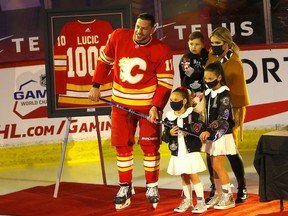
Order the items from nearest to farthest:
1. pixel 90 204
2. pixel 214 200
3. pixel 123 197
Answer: pixel 214 200 < pixel 123 197 < pixel 90 204

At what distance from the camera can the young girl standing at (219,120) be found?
20.1ft

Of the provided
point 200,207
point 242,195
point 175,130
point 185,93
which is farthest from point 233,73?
point 200,207

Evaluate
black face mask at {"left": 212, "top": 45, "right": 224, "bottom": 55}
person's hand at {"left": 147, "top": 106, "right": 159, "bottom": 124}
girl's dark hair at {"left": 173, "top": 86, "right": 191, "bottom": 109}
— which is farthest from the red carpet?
black face mask at {"left": 212, "top": 45, "right": 224, "bottom": 55}

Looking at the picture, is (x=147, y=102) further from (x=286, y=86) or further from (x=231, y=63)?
(x=286, y=86)

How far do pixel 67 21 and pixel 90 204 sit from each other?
5.40 ft

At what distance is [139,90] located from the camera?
6.45 meters

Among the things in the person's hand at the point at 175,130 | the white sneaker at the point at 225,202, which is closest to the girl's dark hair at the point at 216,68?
the person's hand at the point at 175,130

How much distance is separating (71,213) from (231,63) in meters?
1.74

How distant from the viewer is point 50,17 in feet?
23.8

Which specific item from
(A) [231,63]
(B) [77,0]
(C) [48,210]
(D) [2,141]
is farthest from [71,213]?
(B) [77,0]

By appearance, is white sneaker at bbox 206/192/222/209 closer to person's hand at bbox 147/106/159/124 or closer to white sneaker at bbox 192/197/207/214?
white sneaker at bbox 192/197/207/214

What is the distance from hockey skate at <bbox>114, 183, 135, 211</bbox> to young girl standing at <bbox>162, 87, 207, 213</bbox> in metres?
0.58

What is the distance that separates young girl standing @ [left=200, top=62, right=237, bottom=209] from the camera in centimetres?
614

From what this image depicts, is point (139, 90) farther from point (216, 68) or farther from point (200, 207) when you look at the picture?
point (200, 207)
